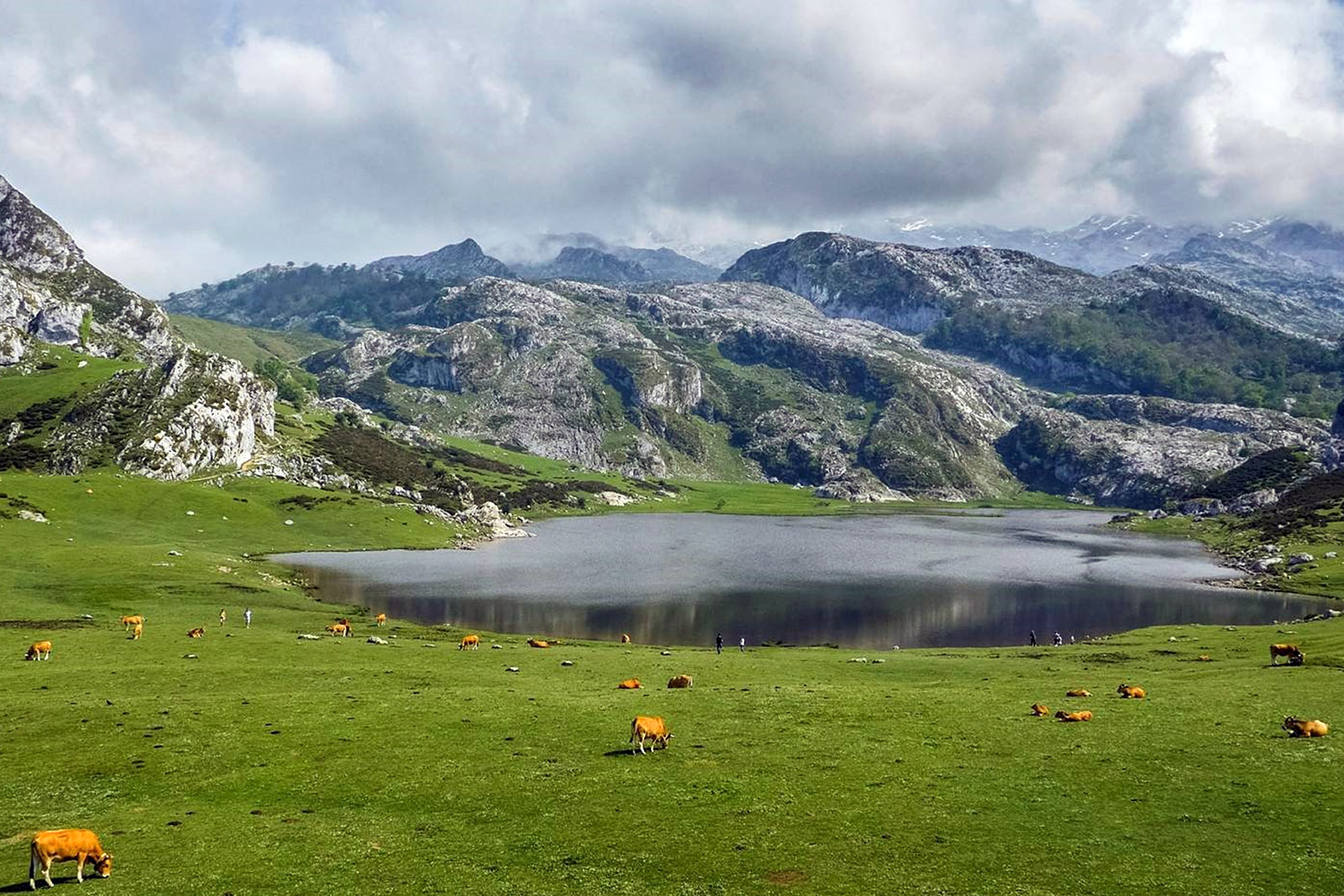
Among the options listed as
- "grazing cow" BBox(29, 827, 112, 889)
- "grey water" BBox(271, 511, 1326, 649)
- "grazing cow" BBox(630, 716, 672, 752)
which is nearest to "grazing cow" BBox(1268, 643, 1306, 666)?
"grey water" BBox(271, 511, 1326, 649)

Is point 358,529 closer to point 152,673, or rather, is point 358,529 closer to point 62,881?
point 152,673

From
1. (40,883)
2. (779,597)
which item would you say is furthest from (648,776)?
(779,597)

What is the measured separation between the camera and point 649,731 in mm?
35062

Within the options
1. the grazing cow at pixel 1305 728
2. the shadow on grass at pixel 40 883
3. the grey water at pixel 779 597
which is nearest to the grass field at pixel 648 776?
the shadow on grass at pixel 40 883

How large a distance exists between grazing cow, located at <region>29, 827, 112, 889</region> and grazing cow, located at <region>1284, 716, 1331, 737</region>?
4438 cm

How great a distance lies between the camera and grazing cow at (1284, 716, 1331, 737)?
35.2 m

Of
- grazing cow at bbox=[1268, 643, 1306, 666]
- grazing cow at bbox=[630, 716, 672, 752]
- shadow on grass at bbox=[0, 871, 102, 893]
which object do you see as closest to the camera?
shadow on grass at bbox=[0, 871, 102, 893]

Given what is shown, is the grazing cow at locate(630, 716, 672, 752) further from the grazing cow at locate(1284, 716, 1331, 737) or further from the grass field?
the grazing cow at locate(1284, 716, 1331, 737)

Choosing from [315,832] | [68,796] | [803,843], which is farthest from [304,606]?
[803,843]

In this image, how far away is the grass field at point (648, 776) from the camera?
22.9 meters

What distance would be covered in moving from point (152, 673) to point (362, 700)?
16031mm

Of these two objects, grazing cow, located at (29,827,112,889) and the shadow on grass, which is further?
grazing cow, located at (29,827,112,889)

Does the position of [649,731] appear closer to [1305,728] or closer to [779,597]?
[1305,728]

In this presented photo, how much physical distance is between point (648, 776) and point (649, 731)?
12.4 feet
